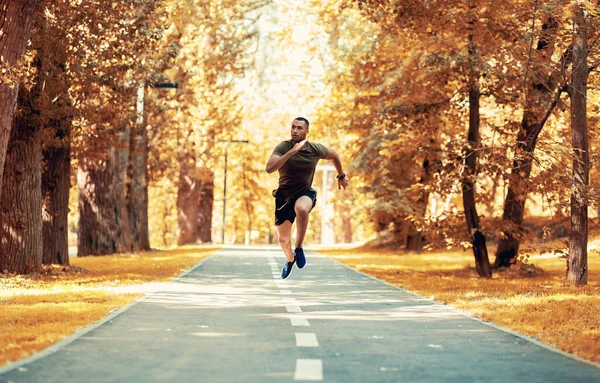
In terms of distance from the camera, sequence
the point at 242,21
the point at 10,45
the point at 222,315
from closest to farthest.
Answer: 1. the point at 222,315
2. the point at 10,45
3. the point at 242,21

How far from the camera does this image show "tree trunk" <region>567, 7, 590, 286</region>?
19203mm

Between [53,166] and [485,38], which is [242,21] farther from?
[485,38]

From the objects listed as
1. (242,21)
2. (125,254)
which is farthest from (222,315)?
(242,21)

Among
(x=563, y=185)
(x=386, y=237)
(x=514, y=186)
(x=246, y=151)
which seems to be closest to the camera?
(x=563, y=185)

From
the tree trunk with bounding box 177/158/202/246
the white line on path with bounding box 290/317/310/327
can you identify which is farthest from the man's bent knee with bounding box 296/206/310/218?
the tree trunk with bounding box 177/158/202/246

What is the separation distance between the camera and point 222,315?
12.9 m

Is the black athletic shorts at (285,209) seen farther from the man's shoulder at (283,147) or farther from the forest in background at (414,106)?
the forest in background at (414,106)

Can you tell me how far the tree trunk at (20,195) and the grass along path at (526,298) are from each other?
25.6 feet

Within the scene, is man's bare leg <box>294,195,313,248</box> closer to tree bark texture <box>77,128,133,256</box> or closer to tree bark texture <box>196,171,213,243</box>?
tree bark texture <box>77,128,133,256</box>

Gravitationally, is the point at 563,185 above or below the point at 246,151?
below

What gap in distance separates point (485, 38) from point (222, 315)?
9917 mm

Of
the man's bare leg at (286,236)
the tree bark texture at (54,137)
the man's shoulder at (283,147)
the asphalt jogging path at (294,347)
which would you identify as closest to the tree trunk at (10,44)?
the tree bark texture at (54,137)

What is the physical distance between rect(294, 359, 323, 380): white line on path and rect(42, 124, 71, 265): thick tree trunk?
16.2m

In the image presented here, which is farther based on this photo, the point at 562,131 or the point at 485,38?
the point at 562,131
